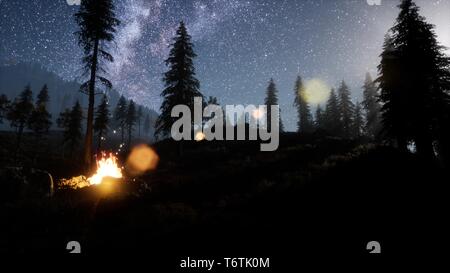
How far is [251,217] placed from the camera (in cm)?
932

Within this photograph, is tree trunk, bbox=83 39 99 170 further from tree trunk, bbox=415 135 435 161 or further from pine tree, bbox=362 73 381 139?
pine tree, bbox=362 73 381 139

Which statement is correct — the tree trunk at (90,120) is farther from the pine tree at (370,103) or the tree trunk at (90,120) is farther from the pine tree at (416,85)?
the pine tree at (370,103)

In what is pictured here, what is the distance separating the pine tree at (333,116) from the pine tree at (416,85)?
28729mm

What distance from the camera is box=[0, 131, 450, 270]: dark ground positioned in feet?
23.2

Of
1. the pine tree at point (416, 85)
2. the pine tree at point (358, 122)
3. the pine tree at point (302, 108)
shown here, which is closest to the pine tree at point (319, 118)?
the pine tree at point (302, 108)

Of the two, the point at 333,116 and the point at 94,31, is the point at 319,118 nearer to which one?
the point at 333,116

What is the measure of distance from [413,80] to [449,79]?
8.47ft

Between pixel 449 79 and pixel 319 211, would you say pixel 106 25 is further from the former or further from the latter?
pixel 449 79
